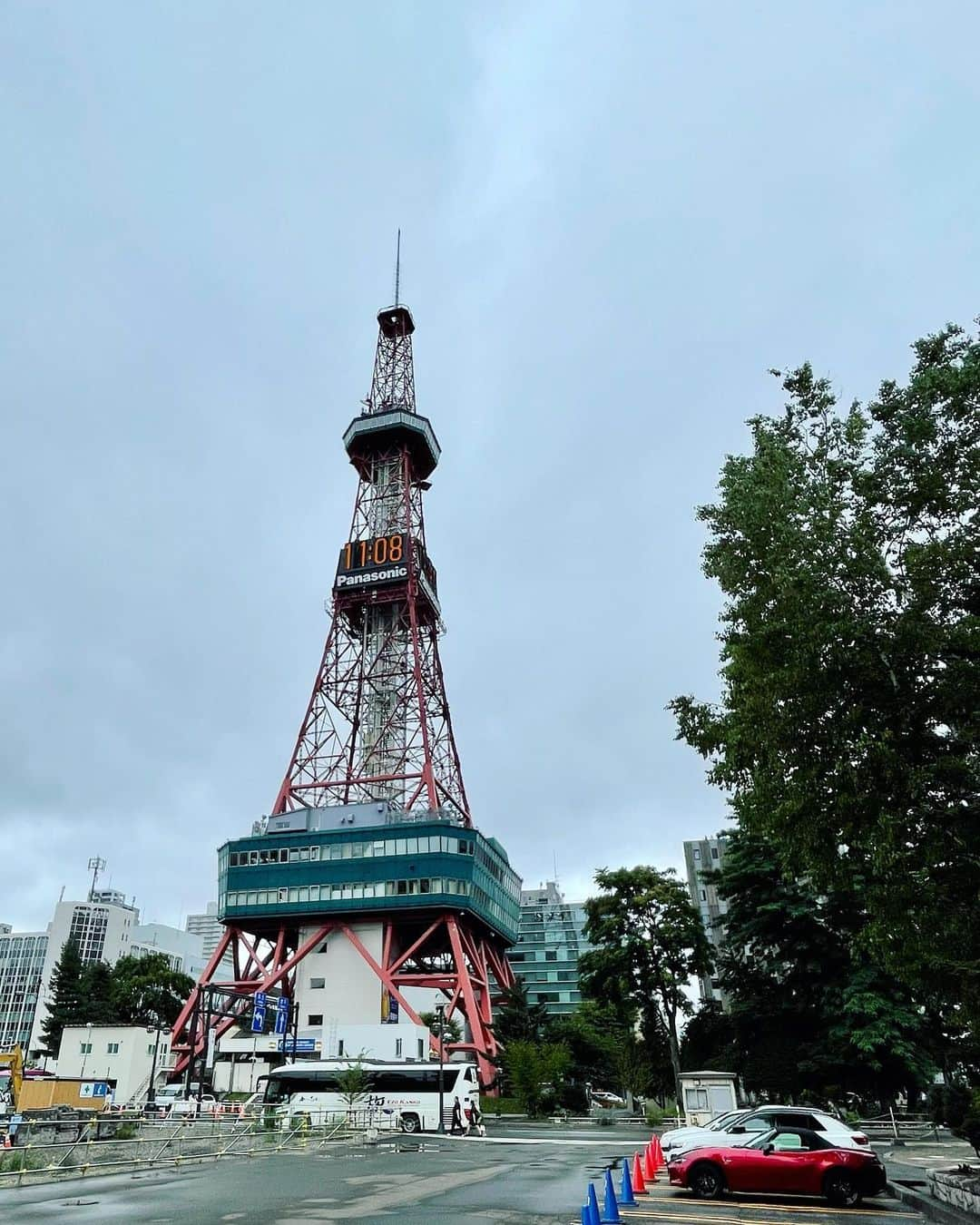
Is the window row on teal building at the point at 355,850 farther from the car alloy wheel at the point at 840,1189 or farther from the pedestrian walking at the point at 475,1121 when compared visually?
the car alloy wheel at the point at 840,1189

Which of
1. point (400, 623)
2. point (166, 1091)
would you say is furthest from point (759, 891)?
point (400, 623)

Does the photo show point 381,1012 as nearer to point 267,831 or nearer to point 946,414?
point 267,831

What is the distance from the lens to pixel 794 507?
15.9 m

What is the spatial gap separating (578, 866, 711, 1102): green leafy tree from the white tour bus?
33.4 feet

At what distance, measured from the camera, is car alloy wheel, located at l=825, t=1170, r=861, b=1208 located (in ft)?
49.5

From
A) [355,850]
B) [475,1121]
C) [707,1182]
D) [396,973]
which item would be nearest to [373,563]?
[355,850]

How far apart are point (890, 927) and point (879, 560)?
625 cm

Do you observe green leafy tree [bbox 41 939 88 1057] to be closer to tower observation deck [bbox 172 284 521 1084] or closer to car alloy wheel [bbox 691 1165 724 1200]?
tower observation deck [bbox 172 284 521 1084]

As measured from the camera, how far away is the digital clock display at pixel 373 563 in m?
90.7

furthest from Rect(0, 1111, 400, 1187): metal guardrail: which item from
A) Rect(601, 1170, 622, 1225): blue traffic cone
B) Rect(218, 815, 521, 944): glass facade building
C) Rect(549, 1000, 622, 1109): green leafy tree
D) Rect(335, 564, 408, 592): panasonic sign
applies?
Rect(335, 564, 408, 592): panasonic sign

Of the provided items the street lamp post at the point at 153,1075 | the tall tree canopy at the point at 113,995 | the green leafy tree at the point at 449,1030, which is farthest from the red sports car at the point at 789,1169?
the tall tree canopy at the point at 113,995

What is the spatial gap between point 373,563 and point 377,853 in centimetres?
3037

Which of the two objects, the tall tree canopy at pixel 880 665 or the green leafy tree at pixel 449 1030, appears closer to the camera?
the tall tree canopy at pixel 880 665

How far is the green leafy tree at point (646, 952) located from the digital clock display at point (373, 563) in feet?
145
